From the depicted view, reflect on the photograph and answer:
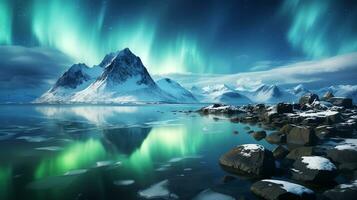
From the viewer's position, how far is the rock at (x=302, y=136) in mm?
24091

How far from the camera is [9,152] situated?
21.2m

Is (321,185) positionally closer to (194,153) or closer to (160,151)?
(194,153)

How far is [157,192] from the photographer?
1285 centimetres

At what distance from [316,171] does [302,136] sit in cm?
1139

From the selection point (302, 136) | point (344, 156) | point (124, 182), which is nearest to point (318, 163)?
point (344, 156)

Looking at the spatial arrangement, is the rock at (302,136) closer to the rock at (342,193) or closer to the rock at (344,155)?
the rock at (344,155)

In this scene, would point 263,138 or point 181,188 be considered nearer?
point 181,188

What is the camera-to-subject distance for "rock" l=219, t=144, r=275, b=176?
15344 millimetres

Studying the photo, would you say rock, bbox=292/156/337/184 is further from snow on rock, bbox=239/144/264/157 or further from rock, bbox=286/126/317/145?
rock, bbox=286/126/317/145

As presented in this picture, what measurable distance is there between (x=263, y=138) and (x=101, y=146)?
15.7m

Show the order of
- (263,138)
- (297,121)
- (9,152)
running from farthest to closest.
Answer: (297,121), (263,138), (9,152)

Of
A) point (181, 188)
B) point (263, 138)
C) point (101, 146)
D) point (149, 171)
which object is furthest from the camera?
point (263, 138)

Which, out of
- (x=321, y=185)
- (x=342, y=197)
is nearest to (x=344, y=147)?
(x=321, y=185)

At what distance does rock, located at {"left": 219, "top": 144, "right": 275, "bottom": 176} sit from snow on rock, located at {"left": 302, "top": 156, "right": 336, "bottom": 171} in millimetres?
1830
